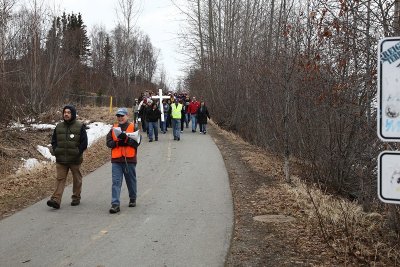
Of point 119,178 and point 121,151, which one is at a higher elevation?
point 121,151

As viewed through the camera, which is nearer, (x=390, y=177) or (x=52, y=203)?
(x=390, y=177)

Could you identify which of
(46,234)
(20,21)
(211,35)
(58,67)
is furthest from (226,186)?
(211,35)

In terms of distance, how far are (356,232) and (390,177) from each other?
3.61m

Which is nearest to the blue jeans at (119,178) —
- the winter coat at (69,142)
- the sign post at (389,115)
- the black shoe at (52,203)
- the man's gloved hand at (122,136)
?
the man's gloved hand at (122,136)

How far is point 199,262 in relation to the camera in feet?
18.9

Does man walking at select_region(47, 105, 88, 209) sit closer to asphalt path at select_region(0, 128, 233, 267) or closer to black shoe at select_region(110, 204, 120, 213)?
asphalt path at select_region(0, 128, 233, 267)

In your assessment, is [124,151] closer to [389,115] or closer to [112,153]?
[112,153]

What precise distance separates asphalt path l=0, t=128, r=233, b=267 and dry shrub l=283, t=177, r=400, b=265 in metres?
1.40

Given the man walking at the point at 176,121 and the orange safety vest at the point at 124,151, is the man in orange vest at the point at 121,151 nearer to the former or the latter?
the orange safety vest at the point at 124,151

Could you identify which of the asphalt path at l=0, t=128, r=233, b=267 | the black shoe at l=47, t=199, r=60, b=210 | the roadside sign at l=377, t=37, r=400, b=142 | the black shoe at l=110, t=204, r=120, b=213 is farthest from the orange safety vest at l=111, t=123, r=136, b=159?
the roadside sign at l=377, t=37, r=400, b=142

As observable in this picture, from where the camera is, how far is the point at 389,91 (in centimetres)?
332

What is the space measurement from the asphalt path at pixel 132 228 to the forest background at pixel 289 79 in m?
2.52

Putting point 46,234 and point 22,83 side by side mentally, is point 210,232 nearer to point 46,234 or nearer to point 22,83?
point 46,234

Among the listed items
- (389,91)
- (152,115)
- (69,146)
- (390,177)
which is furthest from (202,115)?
(390,177)
